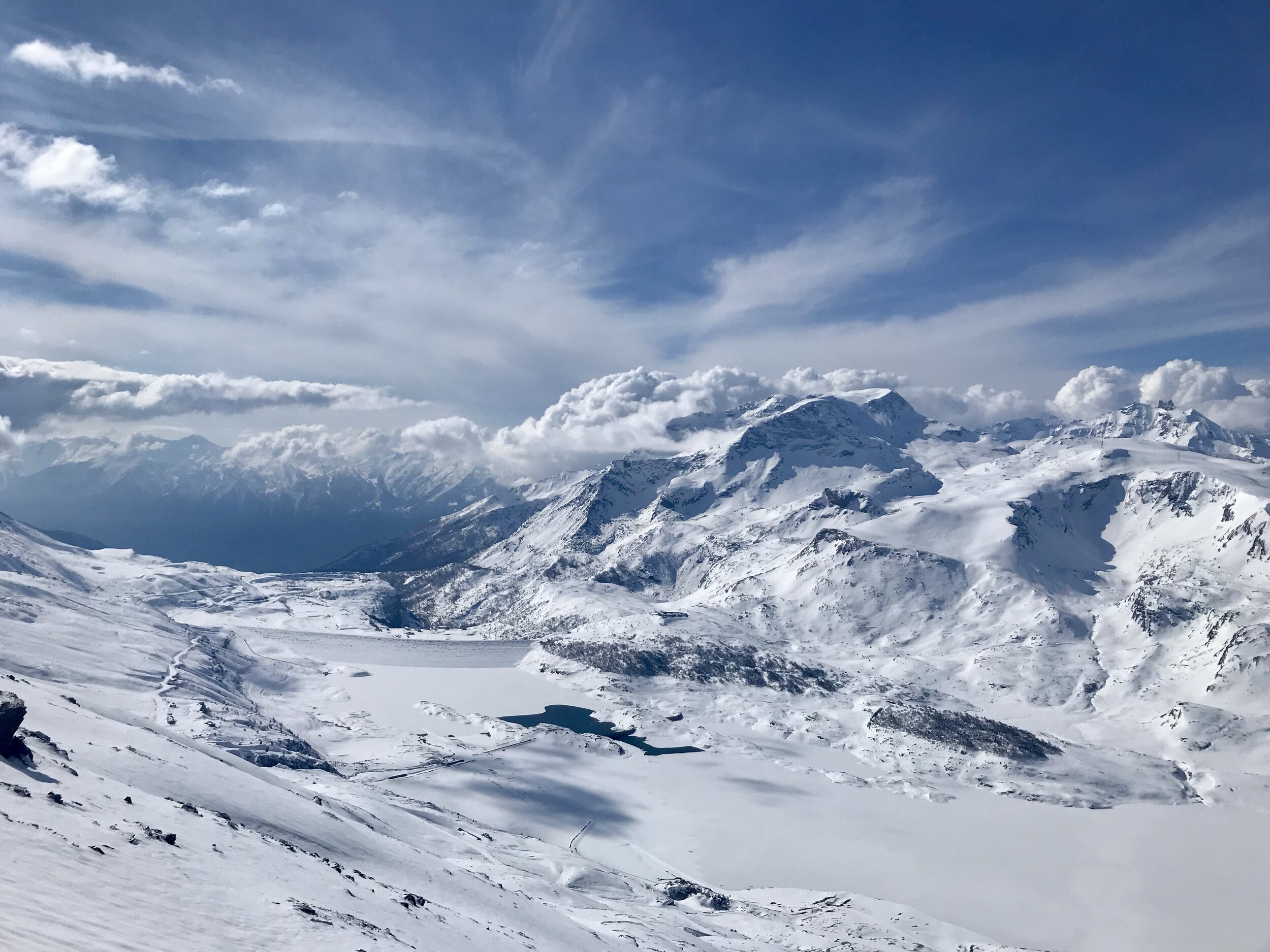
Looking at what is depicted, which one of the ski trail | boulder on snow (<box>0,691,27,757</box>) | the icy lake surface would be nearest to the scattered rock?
the icy lake surface

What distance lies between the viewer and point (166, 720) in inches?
4953

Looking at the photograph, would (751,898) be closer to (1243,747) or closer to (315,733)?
(315,733)

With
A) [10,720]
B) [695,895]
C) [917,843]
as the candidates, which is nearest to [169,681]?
[695,895]

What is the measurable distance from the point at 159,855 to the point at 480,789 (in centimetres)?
11560

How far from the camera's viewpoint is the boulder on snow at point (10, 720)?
156ft

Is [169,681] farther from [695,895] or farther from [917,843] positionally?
[917,843]

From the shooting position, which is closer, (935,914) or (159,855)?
(159,855)

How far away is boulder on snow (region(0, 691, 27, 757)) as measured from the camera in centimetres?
4759

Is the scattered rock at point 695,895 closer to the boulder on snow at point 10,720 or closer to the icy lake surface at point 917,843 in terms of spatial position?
the icy lake surface at point 917,843

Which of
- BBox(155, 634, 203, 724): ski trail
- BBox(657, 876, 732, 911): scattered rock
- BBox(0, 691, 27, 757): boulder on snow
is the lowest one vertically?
BBox(155, 634, 203, 724): ski trail

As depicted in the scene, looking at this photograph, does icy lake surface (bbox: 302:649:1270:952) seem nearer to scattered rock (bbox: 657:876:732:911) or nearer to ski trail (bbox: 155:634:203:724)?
scattered rock (bbox: 657:876:732:911)

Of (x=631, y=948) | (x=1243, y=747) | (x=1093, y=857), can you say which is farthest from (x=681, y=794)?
(x=1243, y=747)

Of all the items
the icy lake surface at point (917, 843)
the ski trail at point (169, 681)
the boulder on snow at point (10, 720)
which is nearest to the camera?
the boulder on snow at point (10, 720)

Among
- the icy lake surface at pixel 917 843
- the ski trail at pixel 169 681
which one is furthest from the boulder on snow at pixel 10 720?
the icy lake surface at pixel 917 843
